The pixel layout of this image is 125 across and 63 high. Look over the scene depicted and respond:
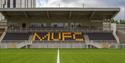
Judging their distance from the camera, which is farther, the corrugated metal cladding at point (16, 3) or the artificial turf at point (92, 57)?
the corrugated metal cladding at point (16, 3)

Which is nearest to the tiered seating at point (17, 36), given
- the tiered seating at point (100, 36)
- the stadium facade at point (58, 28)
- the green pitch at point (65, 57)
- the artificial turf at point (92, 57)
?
the stadium facade at point (58, 28)

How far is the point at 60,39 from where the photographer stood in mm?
72500

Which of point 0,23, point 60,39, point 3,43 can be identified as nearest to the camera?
point 3,43

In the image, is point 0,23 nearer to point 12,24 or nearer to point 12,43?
point 12,24

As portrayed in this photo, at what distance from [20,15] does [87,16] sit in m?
15.9

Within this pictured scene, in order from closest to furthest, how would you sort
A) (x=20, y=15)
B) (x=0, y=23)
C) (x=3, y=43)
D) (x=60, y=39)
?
(x=3, y=43) → (x=60, y=39) → (x=20, y=15) → (x=0, y=23)

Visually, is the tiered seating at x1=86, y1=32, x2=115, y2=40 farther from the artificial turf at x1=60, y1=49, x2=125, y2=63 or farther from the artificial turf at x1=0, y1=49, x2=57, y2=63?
the artificial turf at x1=0, y1=49, x2=57, y2=63

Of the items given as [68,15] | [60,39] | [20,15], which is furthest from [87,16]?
[20,15]

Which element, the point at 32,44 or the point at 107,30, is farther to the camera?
the point at 107,30

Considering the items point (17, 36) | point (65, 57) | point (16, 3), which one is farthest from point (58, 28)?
point (16, 3)

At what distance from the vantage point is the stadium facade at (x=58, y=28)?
228ft

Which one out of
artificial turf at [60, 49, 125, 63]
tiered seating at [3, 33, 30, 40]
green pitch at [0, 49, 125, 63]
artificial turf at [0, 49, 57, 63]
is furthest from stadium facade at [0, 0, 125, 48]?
artificial turf at [0, 49, 57, 63]

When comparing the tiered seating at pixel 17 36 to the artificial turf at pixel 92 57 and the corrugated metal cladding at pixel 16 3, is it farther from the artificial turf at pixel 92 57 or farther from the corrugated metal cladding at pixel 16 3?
the corrugated metal cladding at pixel 16 3

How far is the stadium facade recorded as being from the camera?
228ft
